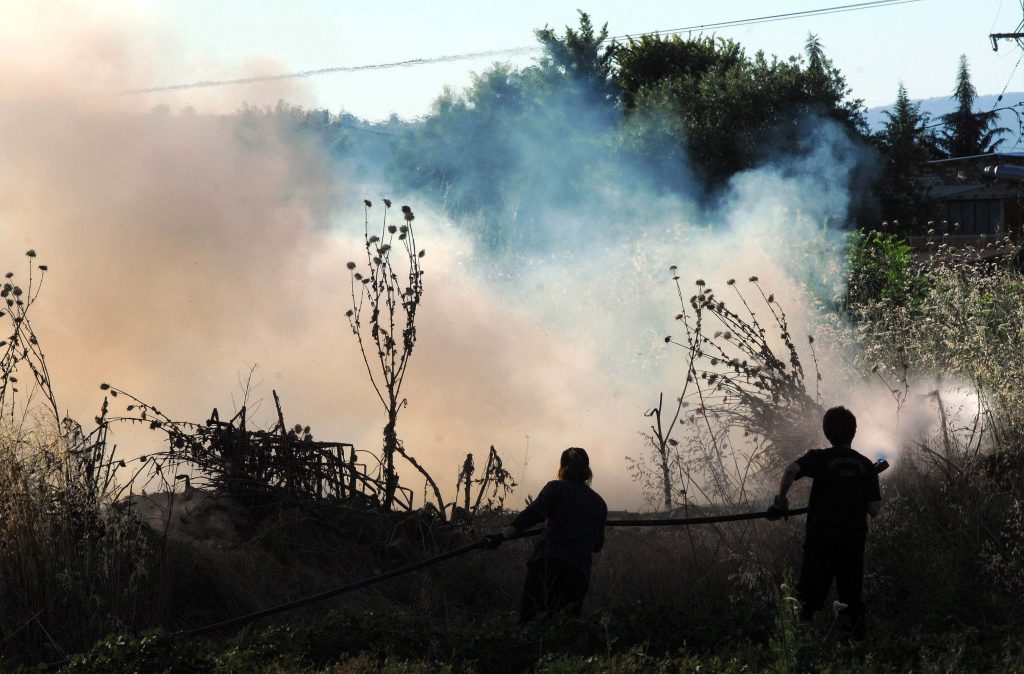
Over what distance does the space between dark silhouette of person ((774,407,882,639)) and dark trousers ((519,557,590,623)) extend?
1213mm

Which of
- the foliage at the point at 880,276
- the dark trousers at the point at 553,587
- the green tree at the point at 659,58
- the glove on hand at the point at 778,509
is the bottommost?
the dark trousers at the point at 553,587

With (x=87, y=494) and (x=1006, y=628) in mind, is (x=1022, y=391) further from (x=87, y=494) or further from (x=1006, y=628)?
(x=87, y=494)

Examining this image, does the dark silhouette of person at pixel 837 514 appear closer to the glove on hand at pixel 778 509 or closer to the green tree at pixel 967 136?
the glove on hand at pixel 778 509

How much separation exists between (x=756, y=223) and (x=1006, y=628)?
60.2 ft

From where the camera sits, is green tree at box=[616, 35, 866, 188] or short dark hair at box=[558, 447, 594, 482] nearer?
short dark hair at box=[558, 447, 594, 482]

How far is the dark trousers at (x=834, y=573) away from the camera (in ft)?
23.4

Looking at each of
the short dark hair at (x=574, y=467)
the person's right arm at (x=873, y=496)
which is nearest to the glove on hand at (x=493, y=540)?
the short dark hair at (x=574, y=467)

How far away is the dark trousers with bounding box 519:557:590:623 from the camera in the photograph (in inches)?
283

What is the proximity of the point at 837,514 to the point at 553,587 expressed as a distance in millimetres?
1659

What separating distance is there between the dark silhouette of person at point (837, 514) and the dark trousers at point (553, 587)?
1213 millimetres

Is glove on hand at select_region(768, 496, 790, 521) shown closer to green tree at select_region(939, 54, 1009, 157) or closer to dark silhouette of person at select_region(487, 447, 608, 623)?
dark silhouette of person at select_region(487, 447, 608, 623)

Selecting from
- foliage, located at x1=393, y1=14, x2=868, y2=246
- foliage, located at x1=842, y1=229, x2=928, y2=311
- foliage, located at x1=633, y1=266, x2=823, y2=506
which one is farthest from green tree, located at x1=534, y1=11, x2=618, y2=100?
foliage, located at x1=633, y1=266, x2=823, y2=506

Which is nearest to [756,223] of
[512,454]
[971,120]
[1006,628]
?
[512,454]

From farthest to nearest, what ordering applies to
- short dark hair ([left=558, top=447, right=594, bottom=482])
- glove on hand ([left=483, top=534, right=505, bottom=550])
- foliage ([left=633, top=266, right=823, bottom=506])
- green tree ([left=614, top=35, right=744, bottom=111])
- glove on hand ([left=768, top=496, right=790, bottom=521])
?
green tree ([left=614, top=35, right=744, bottom=111]) < foliage ([left=633, top=266, right=823, bottom=506]) < short dark hair ([left=558, top=447, right=594, bottom=482]) < glove on hand ([left=768, top=496, right=790, bottom=521]) < glove on hand ([left=483, top=534, right=505, bottom=550])
